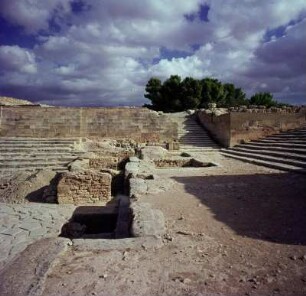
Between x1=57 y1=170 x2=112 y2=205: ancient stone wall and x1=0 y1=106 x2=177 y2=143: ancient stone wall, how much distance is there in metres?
10.9

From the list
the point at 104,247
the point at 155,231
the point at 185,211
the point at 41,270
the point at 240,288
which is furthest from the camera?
the point at 185,211

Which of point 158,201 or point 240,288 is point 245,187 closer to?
point 158,201

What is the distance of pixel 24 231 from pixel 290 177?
6259 mm

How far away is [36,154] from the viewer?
44.8 feet

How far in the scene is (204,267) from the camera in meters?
3.54

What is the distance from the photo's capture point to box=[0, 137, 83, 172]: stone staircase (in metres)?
12.4

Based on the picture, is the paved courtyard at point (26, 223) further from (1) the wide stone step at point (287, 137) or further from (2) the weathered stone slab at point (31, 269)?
(1) the wide stone step at point (287, 137)

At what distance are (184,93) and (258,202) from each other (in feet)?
94.8

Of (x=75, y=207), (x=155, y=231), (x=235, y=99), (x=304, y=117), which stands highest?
(x=235, y=99)

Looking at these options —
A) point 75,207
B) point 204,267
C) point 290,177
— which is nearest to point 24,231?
point 75,207

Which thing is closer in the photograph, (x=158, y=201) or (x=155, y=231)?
(x=155, y=231)

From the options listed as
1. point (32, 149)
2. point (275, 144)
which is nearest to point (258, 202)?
point (275, 144)

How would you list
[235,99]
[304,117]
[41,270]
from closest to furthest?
[41,270]
[304,117]
[235,99]

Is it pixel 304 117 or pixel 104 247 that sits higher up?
pixel 304 117
